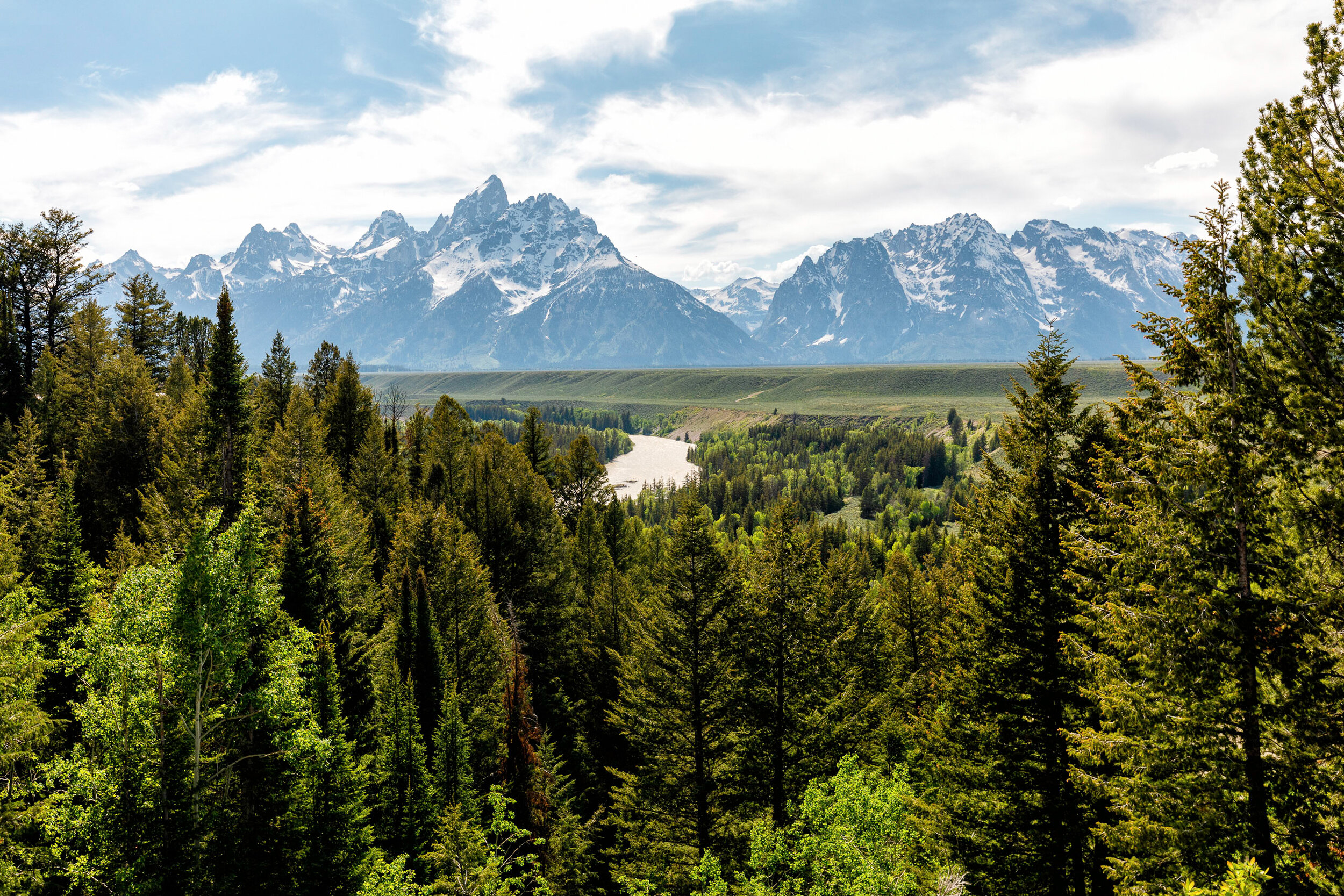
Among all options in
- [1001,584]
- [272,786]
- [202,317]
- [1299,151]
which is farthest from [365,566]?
[202,317]

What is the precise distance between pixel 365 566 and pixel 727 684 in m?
21.9

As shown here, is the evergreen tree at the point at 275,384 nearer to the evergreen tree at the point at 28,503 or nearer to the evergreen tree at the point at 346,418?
the evergreen tree at the point at 346,418

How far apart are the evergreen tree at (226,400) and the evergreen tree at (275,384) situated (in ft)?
87.2

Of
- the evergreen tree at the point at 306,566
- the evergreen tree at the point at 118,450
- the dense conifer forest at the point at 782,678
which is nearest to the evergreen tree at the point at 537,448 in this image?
the dense conifer forest at the point at 782,678

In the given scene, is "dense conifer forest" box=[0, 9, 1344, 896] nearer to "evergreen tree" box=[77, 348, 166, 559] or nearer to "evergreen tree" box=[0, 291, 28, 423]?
"evergreen tree" box=[77, 348, 166, 559]

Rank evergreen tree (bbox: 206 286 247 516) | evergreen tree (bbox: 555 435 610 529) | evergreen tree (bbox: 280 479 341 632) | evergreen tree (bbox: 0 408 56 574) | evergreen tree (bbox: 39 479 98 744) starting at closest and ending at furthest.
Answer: evergreen tree (bbox: 280 479 341 632) → evergreen tree (bbox: 39 479 98 744) → evergreen tree (bbox: 0 408 56 574) → evergreen tree (bbox: 206 286 247 516) → evergreen tree (bbox: 555 435 610 529)

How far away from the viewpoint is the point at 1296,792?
11.3 m

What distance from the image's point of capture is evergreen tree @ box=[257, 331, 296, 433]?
5703 centimetres

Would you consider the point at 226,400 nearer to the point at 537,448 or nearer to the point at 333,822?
the point at 333,822

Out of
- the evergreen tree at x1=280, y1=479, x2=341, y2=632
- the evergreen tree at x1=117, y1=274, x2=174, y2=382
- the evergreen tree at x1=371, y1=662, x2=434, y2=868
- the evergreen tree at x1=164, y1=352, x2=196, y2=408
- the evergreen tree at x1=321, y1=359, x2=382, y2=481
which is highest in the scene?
the evergreen tree at x1=117, y1=274, x2=174, y2=382

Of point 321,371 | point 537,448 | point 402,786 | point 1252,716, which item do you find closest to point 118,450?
point 321,371

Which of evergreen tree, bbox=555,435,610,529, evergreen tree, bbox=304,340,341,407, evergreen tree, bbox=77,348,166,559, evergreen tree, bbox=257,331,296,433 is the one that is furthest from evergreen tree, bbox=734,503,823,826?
evergreen tree, bbox=304,340,341,407

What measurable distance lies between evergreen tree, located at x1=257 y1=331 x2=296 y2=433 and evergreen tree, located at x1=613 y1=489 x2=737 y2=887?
44855 mm

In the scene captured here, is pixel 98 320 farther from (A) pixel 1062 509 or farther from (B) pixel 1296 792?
(B) pixel 1296 792
